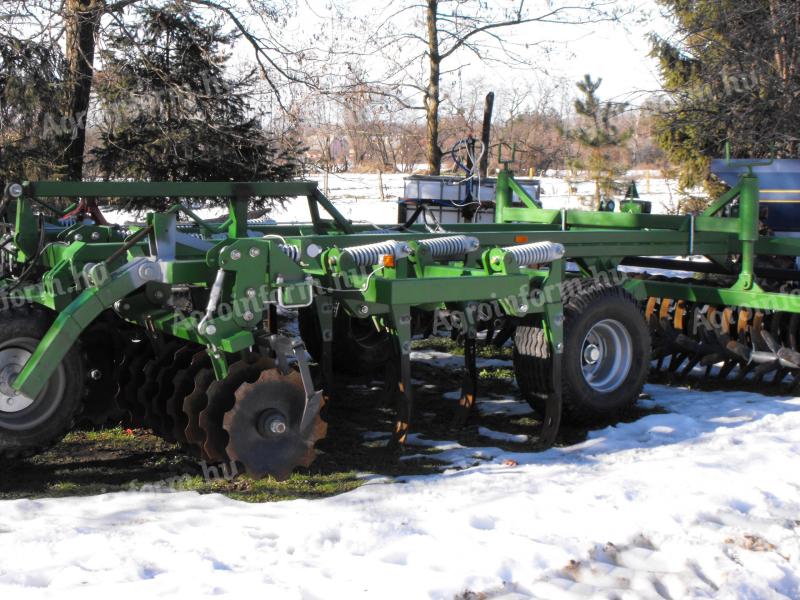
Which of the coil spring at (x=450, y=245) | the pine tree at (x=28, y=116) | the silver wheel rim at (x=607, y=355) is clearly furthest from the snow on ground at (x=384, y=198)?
the coil spring at (x=450, y=245)

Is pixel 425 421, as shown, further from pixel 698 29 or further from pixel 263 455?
pixel 698 29

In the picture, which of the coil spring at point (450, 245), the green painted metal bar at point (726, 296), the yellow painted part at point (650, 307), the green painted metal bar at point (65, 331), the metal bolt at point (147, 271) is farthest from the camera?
the yellow painted part at point (650, 307)

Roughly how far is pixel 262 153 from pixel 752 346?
5.82 meters

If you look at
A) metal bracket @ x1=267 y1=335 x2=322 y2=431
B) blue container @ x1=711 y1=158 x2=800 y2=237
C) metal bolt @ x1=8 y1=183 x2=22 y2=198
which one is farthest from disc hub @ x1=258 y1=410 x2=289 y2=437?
blue container @ x1=711 y1=158 x2=800 y2=237

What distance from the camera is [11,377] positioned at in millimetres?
4746

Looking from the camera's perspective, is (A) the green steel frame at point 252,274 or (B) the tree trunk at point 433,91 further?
(B) the tree trunk at point 433,91

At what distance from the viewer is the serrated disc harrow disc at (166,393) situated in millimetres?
5188

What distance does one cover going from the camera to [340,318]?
23.2 feet

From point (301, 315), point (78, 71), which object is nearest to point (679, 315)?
point (301, 315)

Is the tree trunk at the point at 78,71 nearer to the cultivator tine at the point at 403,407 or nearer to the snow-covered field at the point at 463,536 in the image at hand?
the cultivator tine at the point at 403,407

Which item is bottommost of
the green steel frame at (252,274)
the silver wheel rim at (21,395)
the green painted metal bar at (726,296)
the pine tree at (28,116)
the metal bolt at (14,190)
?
the silver wheel rim at (21,395)

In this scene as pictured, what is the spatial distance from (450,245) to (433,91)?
425 inches

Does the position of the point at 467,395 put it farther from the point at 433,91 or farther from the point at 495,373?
the point at 433,91

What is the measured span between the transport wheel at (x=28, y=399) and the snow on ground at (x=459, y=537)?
0.59 metres
